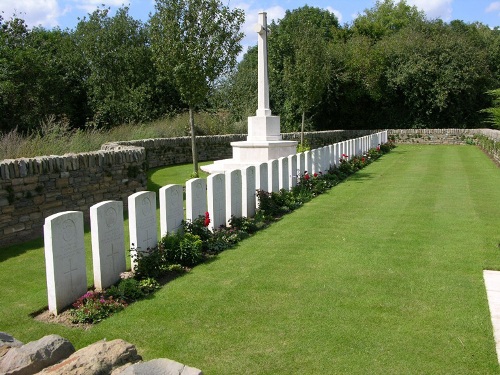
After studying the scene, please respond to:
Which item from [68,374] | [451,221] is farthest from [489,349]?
[451,221]

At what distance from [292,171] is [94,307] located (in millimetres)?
7036

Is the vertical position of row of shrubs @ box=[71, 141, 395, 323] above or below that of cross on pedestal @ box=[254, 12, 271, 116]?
below

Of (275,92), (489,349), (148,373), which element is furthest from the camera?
(275,92)

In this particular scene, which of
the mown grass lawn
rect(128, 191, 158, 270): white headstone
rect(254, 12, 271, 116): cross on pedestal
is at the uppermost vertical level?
rect(254, 12, 271, 116): cross on pedestal

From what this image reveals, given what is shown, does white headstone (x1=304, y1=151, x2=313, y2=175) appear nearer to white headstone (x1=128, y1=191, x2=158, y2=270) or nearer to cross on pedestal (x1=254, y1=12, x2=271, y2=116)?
cross on pedestal (x1=254, y1=12, x2=271, y2=116)

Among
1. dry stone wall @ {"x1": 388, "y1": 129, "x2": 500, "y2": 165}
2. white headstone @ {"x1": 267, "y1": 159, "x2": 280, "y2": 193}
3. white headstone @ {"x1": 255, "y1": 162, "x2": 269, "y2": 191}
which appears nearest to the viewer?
white headstone @ {"x1": 255, "y1": 162, "x2": 269, "y2": 191}

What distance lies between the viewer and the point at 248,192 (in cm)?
847

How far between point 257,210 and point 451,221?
3.20 metres

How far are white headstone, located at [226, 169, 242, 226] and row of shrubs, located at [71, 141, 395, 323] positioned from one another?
4.5 inches

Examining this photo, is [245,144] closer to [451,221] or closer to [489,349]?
[451,221]

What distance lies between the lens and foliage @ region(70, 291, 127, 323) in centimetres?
452

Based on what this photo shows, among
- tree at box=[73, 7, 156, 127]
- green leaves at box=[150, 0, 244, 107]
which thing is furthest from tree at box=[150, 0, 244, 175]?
tree at box=[73, 7, 156, 127]

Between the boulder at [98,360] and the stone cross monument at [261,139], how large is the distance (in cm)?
1107

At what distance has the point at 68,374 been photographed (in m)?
2.80
